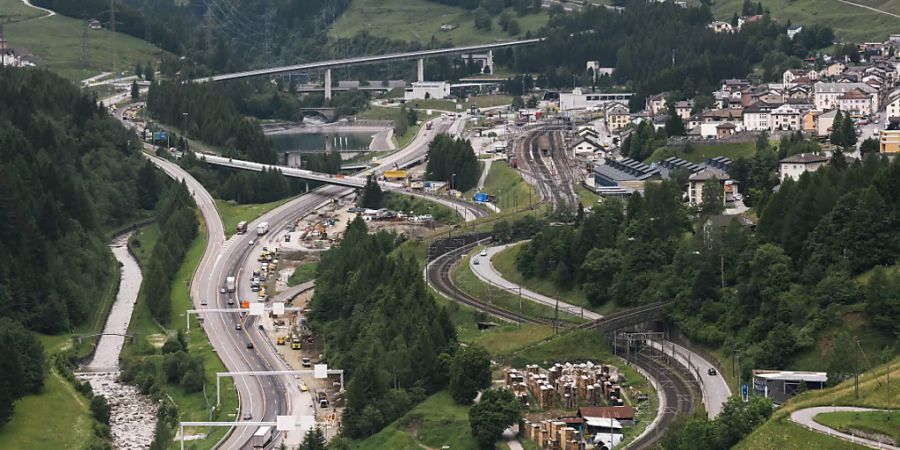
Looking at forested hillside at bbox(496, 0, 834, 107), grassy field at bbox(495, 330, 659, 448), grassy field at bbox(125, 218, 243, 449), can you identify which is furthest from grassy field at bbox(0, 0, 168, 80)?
grassy field at bbox(495, 330, 659, 448)

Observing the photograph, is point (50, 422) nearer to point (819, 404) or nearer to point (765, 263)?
point (765, 263)

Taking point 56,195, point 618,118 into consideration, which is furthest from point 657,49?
point 56,195

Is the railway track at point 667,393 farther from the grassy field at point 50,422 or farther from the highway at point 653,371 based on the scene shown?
the grassy field at point 50,422

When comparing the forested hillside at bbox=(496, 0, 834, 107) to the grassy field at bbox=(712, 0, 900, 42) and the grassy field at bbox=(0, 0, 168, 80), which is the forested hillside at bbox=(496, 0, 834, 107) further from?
the grassy field at bbox=(0, 0, 168, 80)

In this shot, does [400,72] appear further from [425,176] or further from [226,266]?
[226,266]

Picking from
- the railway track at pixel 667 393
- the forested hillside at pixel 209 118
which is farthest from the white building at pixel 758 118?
the railway track at pixel 667 393

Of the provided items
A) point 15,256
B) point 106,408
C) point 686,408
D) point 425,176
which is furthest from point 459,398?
point 425,176
